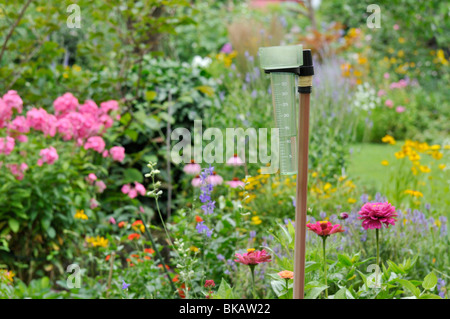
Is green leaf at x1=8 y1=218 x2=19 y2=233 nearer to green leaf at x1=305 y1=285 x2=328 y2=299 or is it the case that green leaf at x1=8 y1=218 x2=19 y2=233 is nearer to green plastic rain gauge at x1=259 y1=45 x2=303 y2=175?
green leaf at x1=305 y1=285 x2=328 y2=299

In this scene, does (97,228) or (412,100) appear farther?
(412,100)

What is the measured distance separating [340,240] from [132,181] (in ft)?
6.36

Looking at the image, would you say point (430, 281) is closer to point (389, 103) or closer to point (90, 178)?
point (90, 178)

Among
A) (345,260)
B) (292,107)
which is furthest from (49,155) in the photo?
(292,107)

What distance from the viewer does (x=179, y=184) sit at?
411 centimetres

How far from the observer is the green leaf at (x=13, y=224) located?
2738 mm

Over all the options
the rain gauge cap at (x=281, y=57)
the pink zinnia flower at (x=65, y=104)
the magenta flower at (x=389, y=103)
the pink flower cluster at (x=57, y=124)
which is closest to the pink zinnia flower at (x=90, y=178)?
the pink flower cluster at (x=57, y=124)

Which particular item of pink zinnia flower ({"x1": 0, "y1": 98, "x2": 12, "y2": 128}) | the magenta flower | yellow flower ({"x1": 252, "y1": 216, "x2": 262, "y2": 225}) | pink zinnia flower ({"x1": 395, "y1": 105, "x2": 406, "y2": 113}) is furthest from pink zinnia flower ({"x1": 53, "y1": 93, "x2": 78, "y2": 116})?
the magenta flower

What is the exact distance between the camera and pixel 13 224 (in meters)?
2.76

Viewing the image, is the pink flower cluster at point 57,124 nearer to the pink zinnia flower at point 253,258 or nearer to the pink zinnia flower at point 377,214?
the pink zinnia flower at point 253,258

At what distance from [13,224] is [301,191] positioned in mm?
2168
